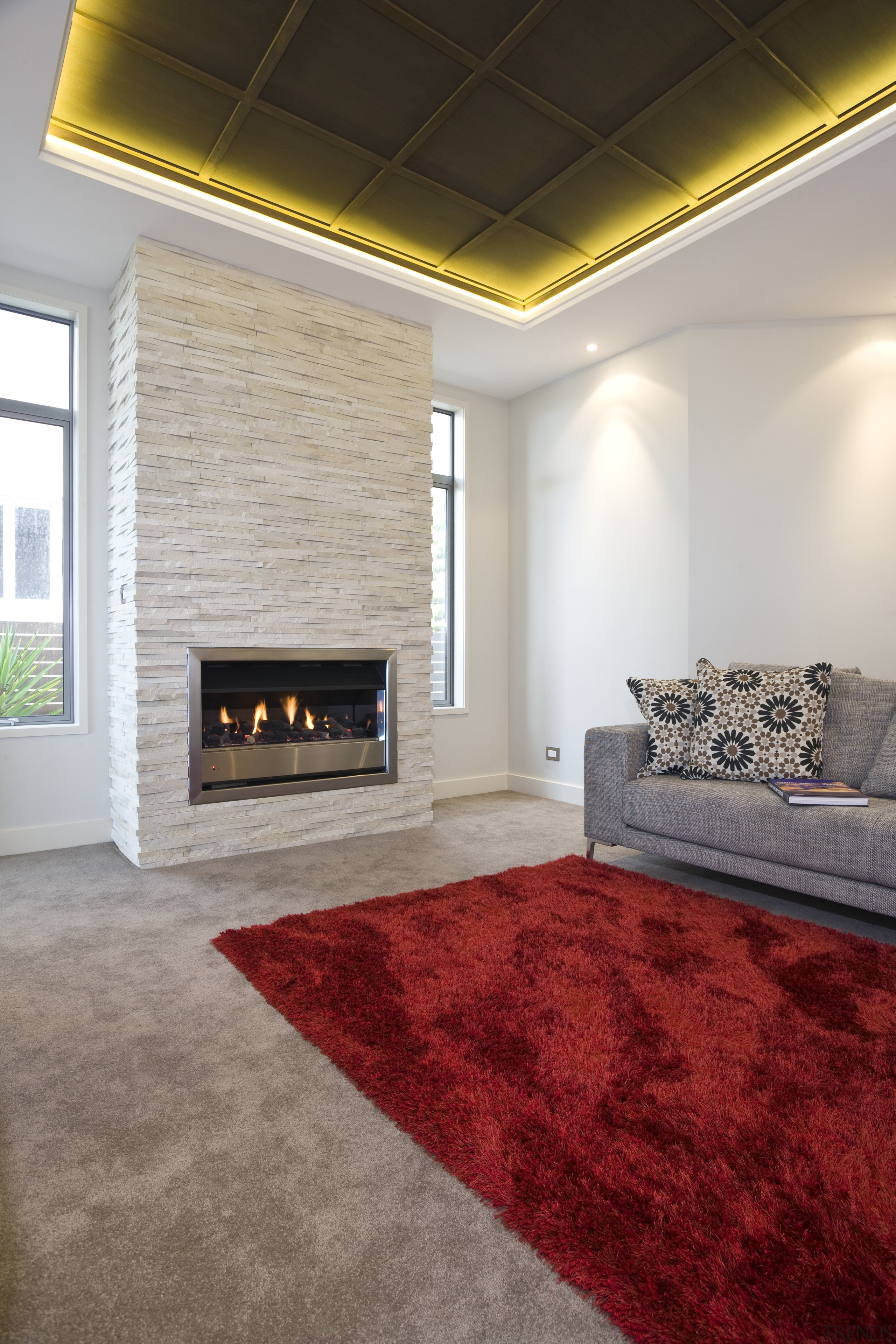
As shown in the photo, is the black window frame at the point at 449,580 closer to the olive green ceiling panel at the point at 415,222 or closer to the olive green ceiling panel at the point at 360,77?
the olive green ceiling panel at the point at 415,222

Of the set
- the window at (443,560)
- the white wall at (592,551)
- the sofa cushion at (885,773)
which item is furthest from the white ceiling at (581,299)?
the sofa cushion at (885,773)

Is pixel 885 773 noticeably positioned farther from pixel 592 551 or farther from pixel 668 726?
pixel 592 551

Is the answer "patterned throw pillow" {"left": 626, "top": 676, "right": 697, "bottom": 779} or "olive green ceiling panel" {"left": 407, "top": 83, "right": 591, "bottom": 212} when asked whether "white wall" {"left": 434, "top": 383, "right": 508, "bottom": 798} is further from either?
"patterned throw pillow" {"left": 626, "top": 676, "right": 697, "bottom": 779}

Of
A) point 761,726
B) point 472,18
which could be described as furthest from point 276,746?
point 472,18

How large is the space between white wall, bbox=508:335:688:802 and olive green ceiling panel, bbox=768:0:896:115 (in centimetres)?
151

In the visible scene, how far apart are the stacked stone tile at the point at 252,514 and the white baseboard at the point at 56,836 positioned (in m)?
0.12

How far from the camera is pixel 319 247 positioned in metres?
3.52

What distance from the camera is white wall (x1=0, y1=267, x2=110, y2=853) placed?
11.8 ft

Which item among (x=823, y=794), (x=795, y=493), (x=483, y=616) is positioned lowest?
(x=823, y=794)

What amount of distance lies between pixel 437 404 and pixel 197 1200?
4.71m

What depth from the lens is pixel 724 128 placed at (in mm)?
2902

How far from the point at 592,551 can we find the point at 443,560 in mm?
1076

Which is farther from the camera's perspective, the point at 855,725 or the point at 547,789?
the point at 547,789

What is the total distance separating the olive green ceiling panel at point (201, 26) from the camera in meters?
2.39
